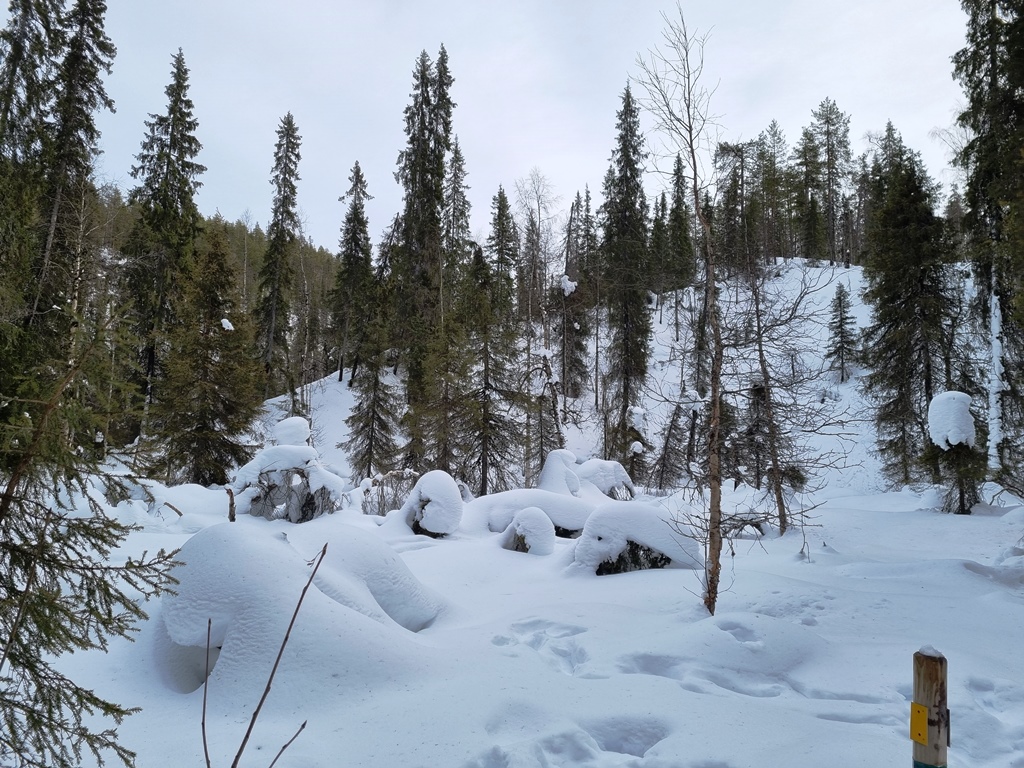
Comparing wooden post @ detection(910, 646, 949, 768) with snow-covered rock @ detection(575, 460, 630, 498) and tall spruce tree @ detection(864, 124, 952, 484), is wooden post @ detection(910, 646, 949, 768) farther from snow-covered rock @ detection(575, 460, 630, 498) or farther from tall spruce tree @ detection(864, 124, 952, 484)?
tall spruce tree @ detection(864, 124, 952, 484)

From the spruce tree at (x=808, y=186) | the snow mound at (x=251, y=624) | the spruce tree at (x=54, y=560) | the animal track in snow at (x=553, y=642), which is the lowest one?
the animal track in snow at (x=553, y=642)

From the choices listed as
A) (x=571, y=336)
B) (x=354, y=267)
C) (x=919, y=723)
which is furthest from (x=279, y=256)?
(x=919, y=723)

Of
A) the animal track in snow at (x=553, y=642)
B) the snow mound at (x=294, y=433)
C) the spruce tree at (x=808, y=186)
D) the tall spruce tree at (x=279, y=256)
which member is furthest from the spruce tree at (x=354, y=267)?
the spruce tree at (x=808, y=186)

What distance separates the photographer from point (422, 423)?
1722 cm

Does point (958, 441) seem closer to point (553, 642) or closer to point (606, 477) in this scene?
point (606, 477)

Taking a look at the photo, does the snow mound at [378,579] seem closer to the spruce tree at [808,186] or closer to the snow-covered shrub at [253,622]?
the snow-covered shrub at [253,622]

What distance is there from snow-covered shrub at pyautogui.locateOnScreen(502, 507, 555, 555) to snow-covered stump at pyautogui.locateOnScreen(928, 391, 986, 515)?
8.53 m

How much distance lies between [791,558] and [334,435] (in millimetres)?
22463

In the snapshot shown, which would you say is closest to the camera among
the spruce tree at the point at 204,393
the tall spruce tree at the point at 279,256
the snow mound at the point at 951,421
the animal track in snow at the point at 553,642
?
the animal track in snow at the point at 553,642

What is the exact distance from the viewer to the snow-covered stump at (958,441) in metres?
10.6

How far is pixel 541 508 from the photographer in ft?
36.8

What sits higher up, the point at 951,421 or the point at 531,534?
the point at 951,421

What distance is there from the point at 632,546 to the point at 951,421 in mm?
7973

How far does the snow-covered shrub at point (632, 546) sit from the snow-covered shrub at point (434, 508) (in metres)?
3.53
